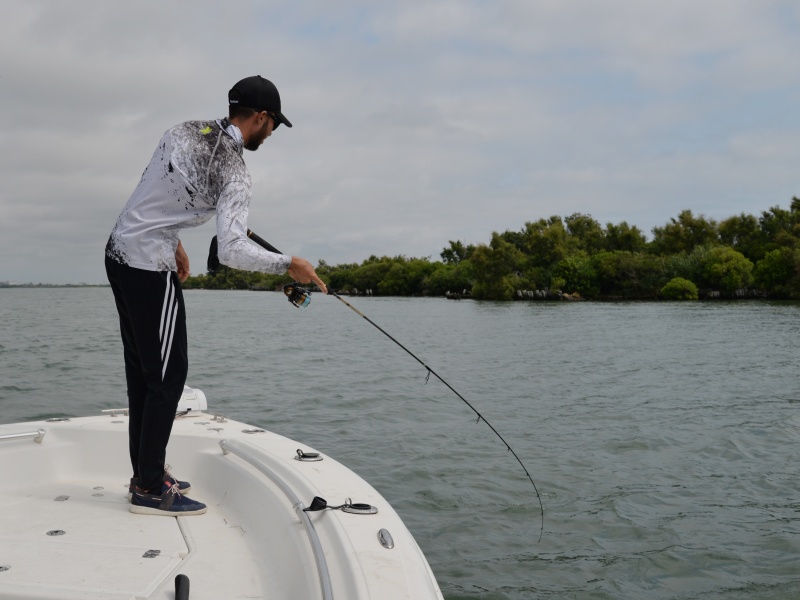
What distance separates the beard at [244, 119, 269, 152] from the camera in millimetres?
3100

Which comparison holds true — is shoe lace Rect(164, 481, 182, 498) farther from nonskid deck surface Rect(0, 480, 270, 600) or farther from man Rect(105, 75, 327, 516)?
nonskid deck surface Rect(0, 480, 270, 600)

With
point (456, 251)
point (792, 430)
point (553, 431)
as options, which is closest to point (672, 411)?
point (792, 430)

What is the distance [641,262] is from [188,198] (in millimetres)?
86776

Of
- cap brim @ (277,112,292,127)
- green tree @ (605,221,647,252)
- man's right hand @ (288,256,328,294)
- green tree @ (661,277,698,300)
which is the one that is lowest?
man's right hand @ (288,256,328,294)

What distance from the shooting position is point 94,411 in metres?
11.5

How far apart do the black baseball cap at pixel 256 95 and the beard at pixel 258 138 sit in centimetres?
8

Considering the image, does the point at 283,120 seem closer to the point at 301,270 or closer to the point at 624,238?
the point at 301,270

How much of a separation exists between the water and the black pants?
229 centimetres

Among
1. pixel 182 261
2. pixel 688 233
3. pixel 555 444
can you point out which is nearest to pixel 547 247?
pixel 688 233

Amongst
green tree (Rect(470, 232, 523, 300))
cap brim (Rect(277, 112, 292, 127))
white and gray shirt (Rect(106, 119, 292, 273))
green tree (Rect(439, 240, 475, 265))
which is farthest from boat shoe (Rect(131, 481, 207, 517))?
green tree (Rect(439, 240, 475, 265))

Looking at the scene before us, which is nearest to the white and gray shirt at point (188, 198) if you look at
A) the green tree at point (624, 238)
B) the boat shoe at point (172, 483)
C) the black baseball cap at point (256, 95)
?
the black baseball cap at point (256, 95)

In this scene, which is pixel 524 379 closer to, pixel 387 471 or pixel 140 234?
pixel 387 471

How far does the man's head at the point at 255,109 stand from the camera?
3.02 m

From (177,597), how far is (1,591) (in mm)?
566
